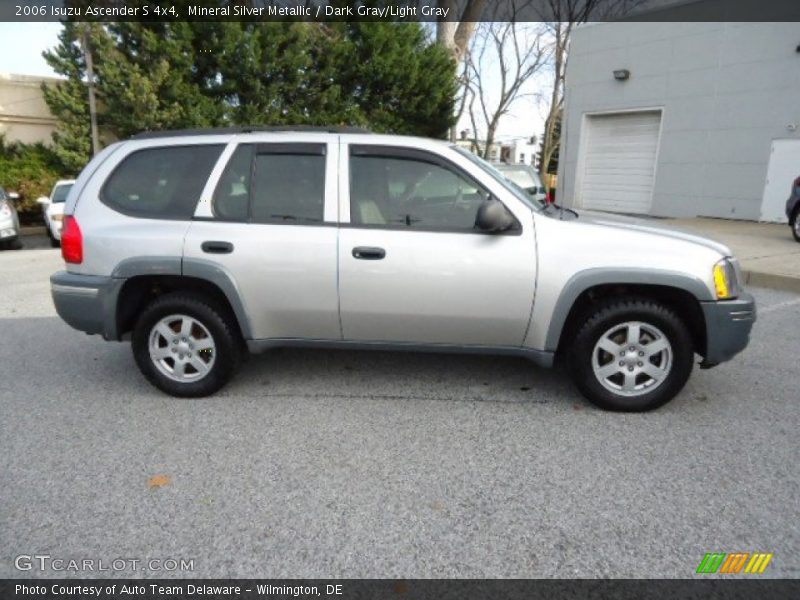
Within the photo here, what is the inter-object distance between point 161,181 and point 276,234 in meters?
0.96

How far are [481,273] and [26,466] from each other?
9.18 feet

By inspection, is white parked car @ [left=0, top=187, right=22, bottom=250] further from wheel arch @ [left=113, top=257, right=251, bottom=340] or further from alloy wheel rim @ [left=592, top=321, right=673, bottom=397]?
alloy wheel rim @ [left=592, top=321, right=673, bottom=397]

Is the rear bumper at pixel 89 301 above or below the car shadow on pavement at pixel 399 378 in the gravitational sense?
above

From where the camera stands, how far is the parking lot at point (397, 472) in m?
2.28

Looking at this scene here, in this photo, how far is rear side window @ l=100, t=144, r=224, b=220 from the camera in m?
3.62

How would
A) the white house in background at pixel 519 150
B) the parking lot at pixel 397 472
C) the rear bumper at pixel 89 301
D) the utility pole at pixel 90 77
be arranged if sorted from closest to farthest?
the parking lot at pixel 397 472 < the rear bumper at pixel 89 301 < the utility pole at pixel 90 77 < the white house in background at pixel 519 150

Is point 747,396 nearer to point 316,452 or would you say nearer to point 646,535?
point 646,535

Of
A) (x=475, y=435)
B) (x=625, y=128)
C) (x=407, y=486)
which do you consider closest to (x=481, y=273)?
(x=475, y=435)

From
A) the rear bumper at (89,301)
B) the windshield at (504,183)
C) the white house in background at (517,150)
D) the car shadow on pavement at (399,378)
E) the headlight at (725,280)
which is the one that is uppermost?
the white house in background at (517,150)

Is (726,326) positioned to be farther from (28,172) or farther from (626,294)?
(28,172)

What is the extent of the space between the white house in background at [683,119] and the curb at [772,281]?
6.80m

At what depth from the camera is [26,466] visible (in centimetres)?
291

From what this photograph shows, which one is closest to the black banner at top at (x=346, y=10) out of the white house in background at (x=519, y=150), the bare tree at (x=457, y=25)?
the bare tree at (x=457, y=25)

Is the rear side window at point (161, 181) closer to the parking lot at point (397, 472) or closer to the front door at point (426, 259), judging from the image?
the front door at point (426, 259)
